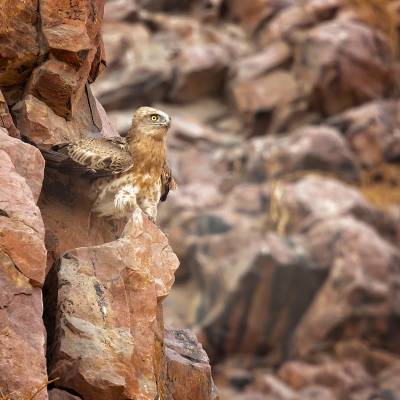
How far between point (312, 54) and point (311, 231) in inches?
515

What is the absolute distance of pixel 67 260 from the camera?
27.8 ft

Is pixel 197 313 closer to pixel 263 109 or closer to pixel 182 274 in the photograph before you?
pixel 182 274

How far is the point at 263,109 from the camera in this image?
39.6 metres

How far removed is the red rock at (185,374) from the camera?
9320mm

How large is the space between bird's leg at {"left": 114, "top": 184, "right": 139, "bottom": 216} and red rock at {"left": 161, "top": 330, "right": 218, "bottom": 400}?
4.43ft

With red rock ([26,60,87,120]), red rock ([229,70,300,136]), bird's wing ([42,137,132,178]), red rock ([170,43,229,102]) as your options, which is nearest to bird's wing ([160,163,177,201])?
bird's wing ([42,137,132,178])

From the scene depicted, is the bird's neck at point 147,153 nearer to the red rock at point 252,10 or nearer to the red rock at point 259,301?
the red rock at point 259,301

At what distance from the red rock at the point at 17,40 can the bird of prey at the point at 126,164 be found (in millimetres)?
815

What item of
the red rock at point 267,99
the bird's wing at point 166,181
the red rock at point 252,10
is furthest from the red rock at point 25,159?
the red rock at point 252,10

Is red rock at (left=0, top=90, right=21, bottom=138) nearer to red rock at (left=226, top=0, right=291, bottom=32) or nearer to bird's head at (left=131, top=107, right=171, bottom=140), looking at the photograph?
bird's head at (left=131, top=107, right=171, bottom=140)

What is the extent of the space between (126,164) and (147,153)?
1.05ft

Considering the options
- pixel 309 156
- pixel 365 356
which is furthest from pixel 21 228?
pixel 309 156

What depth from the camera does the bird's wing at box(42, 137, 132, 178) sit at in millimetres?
9789

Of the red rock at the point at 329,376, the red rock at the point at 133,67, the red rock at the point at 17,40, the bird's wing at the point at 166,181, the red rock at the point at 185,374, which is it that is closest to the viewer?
the red rock at the point at 185,374
